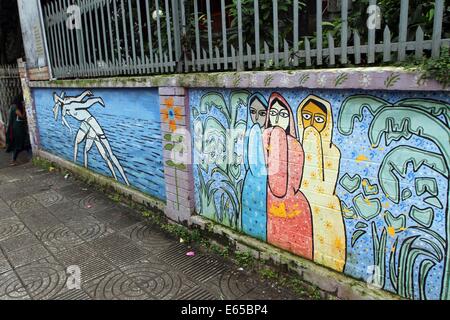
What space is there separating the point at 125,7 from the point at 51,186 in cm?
322

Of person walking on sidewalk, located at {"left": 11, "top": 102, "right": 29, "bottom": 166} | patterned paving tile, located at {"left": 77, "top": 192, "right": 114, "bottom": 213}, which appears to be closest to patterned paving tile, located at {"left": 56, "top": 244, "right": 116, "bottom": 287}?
patterned paving tile, located at {"left": 77, "top": 192, "right": 114, "bottom": 213}

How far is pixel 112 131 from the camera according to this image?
506cm

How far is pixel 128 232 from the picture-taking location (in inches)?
160

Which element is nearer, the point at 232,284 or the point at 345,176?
the point at 345,176

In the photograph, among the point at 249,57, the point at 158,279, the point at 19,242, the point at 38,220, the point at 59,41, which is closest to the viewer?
the point at 249,57

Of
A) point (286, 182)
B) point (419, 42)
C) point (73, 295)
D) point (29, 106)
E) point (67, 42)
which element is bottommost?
point (73, 295)

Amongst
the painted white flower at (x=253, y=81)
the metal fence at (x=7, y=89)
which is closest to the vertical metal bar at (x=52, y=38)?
the metal fence at (x=7, y=89)

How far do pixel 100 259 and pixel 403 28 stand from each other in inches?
126

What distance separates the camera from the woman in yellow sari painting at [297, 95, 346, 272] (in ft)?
8.30

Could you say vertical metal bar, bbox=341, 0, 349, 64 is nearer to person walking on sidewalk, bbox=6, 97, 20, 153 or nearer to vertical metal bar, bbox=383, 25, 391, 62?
vertical metal bar, bbox=383, 25, 391, 62

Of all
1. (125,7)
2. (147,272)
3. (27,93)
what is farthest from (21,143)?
(147,272)

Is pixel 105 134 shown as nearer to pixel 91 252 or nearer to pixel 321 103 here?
pixel 91 252

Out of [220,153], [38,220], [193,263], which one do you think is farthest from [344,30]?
[38,220]

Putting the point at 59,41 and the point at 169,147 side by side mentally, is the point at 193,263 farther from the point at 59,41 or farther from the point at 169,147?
the point at 59,41
